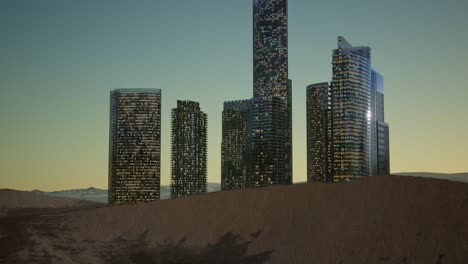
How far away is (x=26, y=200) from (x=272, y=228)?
3161 centimetres

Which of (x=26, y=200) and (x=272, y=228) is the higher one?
(x=26, y=200)

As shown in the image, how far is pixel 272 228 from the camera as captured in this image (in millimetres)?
28750

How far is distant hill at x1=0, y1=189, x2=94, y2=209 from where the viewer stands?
4912 cm

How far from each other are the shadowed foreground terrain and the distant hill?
16.7 m

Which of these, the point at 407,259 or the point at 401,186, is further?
the point at 401,186

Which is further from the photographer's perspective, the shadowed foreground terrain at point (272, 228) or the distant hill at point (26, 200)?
the distant hill at point (26, 200)

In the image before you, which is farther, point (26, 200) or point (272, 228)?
point (26, 200)

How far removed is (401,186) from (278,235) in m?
7.62

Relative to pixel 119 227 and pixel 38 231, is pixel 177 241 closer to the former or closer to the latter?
pixel 119 227

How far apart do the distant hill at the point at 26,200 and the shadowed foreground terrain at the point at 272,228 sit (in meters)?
16.7

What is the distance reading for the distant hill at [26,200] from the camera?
49125mm

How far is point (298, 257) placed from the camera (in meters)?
25.9

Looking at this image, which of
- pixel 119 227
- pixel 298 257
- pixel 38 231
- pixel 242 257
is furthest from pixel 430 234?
pixel 38 231

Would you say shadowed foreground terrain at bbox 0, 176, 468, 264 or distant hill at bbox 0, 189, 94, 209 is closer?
shadowed foreground terrain at bbox 0, 176, 468, 264
